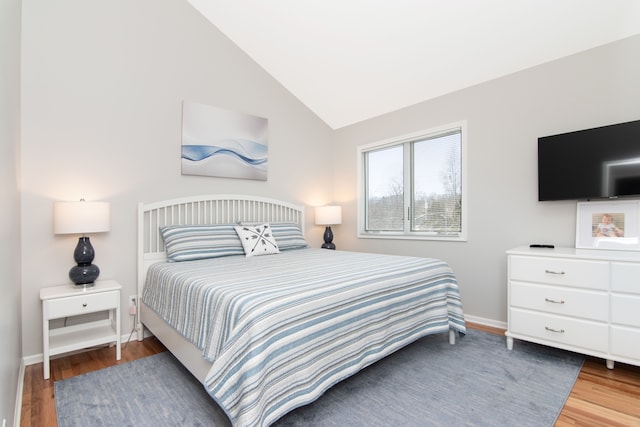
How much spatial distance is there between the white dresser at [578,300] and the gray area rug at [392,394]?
7.9 inches

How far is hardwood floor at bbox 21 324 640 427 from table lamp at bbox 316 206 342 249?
2237 millimetres

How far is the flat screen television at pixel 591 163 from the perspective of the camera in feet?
7.09

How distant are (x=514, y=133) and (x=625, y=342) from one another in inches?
68.4

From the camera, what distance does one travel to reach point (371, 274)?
6.54ft

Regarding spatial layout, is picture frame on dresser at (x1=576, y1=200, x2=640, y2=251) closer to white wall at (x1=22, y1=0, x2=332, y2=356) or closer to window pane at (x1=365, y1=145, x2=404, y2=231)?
window pane at (x1=365, y1=145, x2=404, y2=231)

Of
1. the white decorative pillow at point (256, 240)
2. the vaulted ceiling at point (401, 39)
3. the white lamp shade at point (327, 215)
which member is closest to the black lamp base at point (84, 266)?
the white decorative pillow at point (256, 240)

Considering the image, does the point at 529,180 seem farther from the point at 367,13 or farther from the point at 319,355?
the point at 319,355

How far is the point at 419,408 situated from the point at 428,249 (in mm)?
1974

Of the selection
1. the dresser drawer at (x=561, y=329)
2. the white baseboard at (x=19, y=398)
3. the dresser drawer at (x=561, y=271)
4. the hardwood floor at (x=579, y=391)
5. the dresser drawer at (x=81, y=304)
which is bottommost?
the hardwood floor at (x=579, y=391)

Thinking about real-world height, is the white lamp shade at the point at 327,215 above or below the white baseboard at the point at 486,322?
above

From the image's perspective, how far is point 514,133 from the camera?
2.80m

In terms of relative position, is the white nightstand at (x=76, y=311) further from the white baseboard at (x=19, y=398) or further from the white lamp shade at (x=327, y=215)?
the white lamp shade at (x=327, y=215)

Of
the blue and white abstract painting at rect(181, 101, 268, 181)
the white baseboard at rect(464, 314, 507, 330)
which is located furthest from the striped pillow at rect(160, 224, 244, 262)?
the white baseboard at rect(464, 314, 507, 330)

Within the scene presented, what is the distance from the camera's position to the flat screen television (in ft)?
7.09
